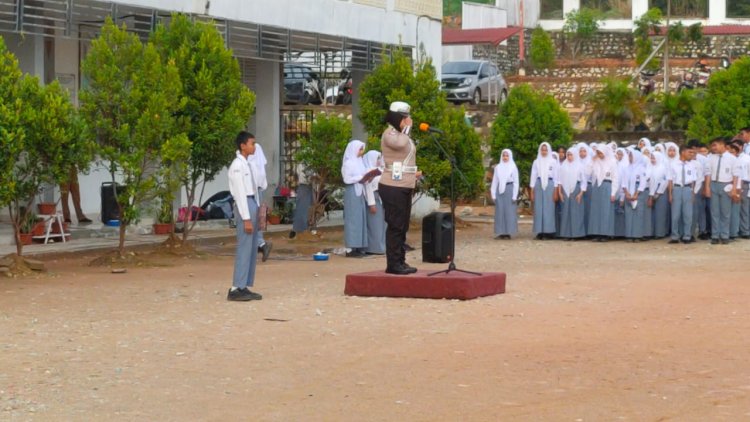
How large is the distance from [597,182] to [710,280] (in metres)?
6.94

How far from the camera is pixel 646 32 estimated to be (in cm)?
4531

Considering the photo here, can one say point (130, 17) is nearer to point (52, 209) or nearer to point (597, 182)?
point (52, 209)

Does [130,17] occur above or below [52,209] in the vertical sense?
above

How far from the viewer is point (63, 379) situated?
917cm

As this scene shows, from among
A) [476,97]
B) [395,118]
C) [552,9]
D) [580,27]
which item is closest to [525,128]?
[476,97]

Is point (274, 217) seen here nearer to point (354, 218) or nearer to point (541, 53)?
point (354, 218)

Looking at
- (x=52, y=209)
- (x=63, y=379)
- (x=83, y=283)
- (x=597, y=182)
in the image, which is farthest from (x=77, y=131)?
(x=597, y=182)

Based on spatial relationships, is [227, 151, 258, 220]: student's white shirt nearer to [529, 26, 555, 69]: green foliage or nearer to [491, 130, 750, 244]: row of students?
[491, 130, 750, 244]: row of students

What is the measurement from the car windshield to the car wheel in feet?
1.91

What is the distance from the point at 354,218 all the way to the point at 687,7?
32984 millimetres

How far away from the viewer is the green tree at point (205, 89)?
56.9 feet

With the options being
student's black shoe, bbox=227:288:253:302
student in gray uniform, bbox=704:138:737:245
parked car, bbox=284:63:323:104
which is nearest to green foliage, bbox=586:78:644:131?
parked car, bbox=284:63:323:104

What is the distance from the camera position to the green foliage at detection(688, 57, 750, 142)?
2566 centimetres

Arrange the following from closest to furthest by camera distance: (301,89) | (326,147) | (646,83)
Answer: (326,147) < (301,89) < (646,83)
